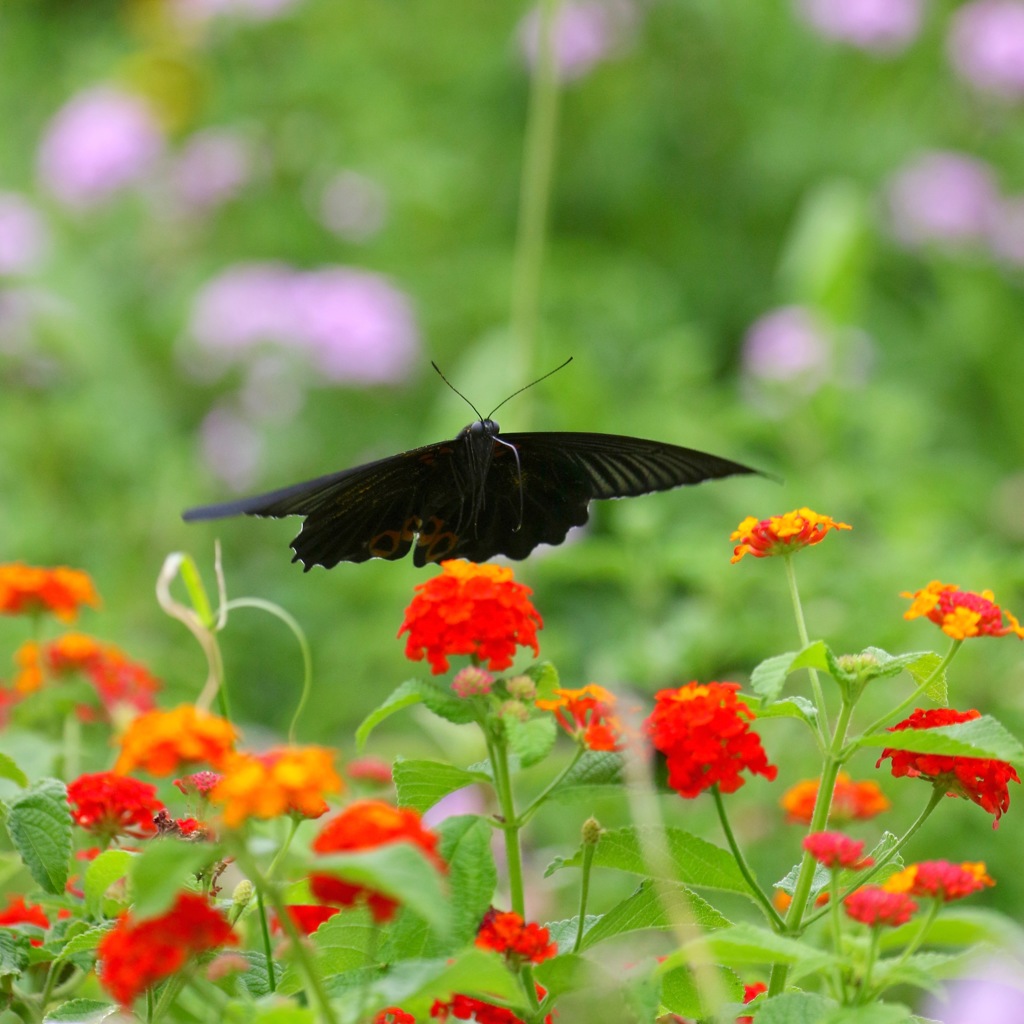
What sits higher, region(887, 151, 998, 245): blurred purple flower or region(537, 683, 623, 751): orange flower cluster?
region(887, 151, 998, 245): blurred purple flower

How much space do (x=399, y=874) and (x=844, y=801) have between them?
2.06 feet

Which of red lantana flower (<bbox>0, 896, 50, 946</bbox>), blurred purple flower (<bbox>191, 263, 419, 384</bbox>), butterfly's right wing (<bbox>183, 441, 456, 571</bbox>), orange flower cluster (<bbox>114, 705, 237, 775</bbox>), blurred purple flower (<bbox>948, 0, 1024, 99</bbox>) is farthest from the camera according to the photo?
blurred purple flower (<bbox>948, 0, 1024, 99</bbox>)

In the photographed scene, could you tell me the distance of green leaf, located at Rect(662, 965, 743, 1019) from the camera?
973mm

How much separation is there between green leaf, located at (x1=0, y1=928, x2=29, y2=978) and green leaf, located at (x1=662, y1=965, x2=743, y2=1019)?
450 mm

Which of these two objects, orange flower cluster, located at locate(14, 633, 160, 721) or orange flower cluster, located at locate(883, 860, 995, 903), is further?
orange flower cluster, located at locate(14, 633, 160, 721)

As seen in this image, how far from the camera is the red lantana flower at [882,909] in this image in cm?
80

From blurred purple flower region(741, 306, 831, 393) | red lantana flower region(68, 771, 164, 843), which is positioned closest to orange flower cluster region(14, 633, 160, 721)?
red lantana flower region(68, 771, 164, 843)

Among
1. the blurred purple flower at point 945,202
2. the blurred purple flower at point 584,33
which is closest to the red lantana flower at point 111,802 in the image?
the blurred purple flower at point 584,33

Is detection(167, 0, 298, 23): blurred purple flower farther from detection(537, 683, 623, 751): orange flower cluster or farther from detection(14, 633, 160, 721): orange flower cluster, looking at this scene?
detection(537, 683, 623, 751): orange flower cluster

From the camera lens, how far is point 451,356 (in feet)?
12.7

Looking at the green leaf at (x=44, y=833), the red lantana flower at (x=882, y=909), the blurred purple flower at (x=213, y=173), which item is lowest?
the red lantana flower at (x=882, y=909)

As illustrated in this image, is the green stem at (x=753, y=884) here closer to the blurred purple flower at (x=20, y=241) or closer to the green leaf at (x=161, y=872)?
the green leaf at (x=161, y=872)

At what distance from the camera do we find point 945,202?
12.5 feet

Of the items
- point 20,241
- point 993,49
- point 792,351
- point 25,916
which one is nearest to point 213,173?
point 20,241
